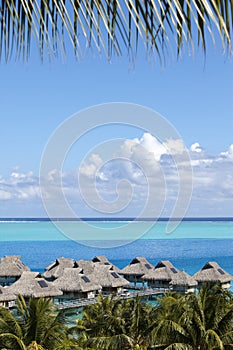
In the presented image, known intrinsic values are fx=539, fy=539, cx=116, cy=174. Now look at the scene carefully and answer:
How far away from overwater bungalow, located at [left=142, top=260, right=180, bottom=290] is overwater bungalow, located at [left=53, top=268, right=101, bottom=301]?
3932 mm

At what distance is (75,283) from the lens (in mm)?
25703

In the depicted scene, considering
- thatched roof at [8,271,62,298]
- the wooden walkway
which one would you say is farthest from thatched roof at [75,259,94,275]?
thatched roof at [8,271,62,298]

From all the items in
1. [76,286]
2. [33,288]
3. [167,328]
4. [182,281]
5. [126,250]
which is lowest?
[126,250]

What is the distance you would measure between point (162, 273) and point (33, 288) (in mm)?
8132

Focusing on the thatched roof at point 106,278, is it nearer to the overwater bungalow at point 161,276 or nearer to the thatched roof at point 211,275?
the overwater bungalow at point 161,276

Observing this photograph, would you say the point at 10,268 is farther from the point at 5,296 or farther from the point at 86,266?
the point at 5,296

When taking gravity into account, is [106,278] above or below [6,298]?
below

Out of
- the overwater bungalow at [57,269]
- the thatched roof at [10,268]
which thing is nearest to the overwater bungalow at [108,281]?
the overwater bungalow at [57,269]

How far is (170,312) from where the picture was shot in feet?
37.5

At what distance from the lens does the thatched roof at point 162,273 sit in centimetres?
2862

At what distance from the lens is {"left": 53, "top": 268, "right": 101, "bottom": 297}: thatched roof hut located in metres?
25.5

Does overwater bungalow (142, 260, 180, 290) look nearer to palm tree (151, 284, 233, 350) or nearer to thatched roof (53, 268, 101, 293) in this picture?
thatched roof (53, 268, 101, 293)

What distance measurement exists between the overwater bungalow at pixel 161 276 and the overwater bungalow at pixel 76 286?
3.93 m

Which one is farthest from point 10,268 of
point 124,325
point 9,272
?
point 124,325
